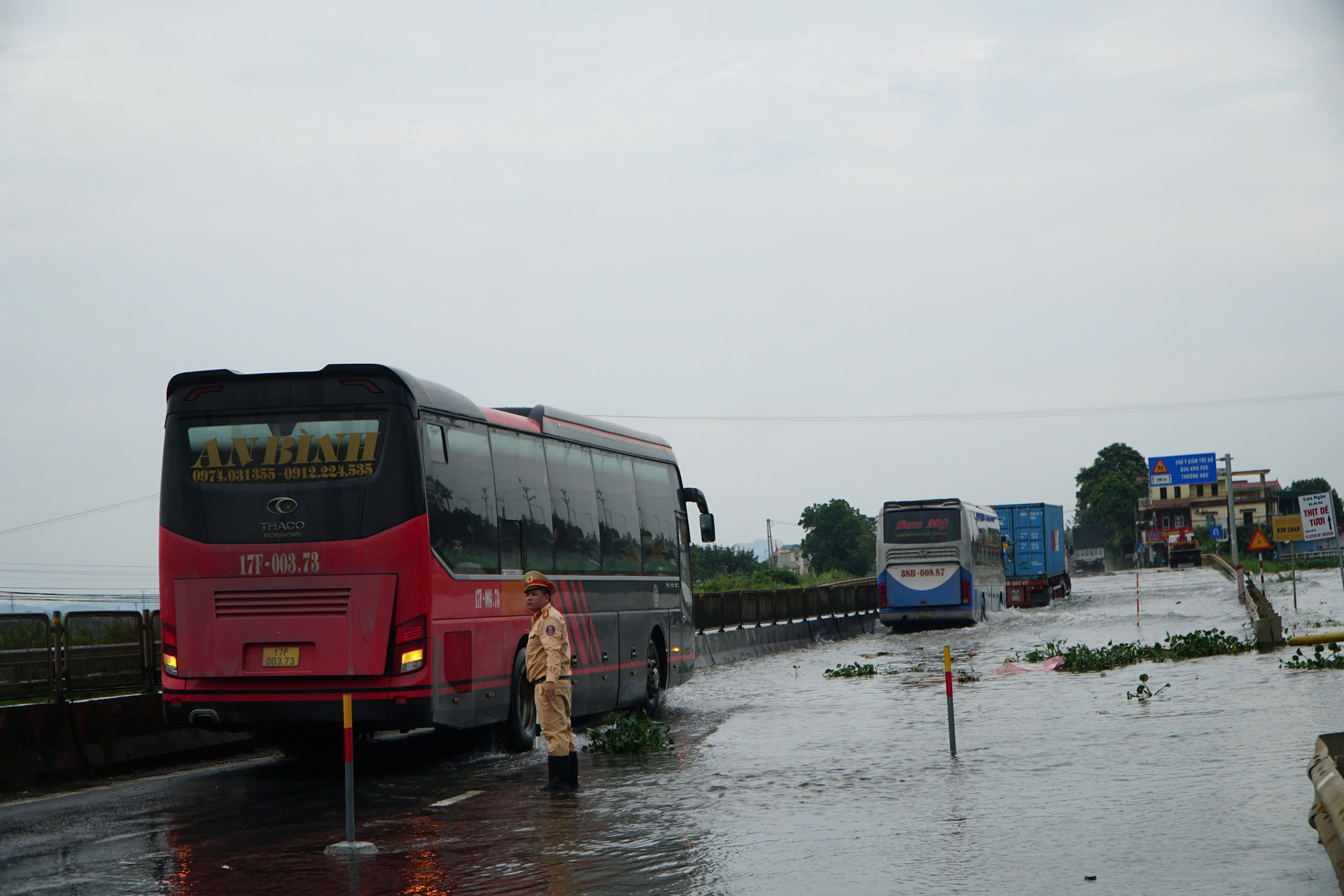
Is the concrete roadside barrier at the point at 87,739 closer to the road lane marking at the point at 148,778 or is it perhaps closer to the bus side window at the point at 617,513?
the road lane marking at the point at 148,778

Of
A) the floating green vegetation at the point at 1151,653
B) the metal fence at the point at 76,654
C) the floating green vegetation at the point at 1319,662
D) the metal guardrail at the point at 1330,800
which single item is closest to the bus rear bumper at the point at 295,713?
the metal fence at the point at 76,654

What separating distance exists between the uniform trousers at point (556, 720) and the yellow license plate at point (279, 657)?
224 centimetres

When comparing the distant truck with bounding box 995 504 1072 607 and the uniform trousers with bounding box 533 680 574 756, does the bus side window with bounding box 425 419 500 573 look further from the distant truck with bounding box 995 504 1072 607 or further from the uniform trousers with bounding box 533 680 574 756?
the distant truck with bounding box 995 504 1072 607

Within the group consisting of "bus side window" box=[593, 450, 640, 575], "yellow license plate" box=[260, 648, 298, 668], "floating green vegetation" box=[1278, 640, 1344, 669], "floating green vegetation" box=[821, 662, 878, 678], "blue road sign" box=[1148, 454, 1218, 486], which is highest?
"blue road sign" box=[1148, 454, 1218, 486]

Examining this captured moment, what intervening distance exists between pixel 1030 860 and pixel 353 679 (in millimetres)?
6312

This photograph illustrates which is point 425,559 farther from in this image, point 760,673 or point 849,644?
point 849,644

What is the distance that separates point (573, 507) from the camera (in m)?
16.3

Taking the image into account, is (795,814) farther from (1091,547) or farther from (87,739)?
(1091,547)

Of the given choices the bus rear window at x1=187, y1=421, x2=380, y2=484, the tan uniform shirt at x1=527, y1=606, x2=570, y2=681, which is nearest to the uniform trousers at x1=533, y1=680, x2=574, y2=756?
the tan uniform shirt at x1=527, y1=606, x2=570, y2=681

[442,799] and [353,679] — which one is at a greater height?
[353,679]

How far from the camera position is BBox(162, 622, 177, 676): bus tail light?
493 inches

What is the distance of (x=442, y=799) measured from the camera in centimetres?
1150

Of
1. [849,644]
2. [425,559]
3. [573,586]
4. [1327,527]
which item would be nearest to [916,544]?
[849,644]

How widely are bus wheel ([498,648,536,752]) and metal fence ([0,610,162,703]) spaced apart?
12.6 ft
